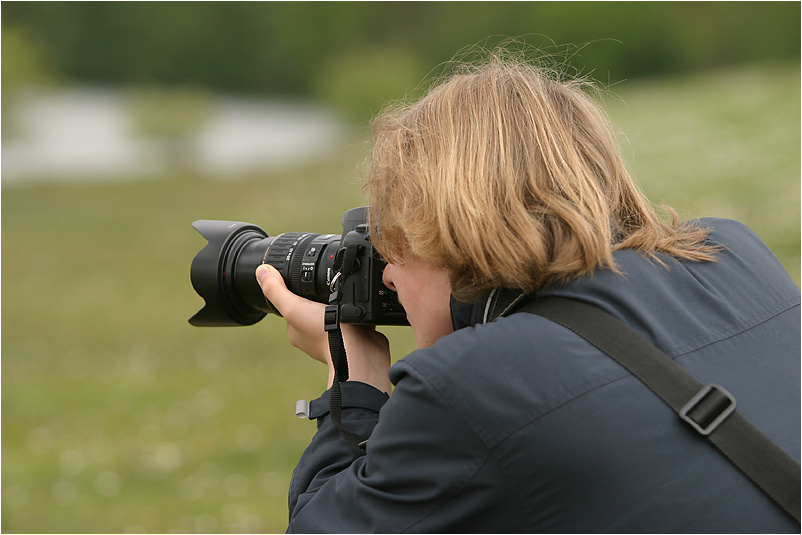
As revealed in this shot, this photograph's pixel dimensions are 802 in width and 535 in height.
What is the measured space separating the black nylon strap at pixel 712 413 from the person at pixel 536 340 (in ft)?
0.05

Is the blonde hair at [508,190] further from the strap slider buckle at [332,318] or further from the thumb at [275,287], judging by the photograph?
the thumb at [275,287]

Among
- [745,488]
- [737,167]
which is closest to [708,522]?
[745,488]

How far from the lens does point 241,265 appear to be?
2.16 metres

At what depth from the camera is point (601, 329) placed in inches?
47.9

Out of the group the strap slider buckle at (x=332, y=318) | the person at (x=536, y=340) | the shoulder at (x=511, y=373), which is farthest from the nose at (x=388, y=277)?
the shoulder at (x=511, y=373)

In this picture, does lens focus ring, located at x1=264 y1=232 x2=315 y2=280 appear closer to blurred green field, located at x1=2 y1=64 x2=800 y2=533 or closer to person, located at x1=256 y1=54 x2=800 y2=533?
blurred green field, located at x1=2 y1=64 x2=800 y2=533

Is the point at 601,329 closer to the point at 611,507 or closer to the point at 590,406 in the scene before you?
the point at 590,406

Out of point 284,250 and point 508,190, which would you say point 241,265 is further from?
point 508,190

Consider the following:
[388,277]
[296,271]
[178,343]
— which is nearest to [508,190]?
[388,277]

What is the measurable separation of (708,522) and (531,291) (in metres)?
0.40

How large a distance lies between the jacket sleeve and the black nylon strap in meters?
0.22

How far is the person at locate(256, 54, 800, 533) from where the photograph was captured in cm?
117

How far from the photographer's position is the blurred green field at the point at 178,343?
4.30 m

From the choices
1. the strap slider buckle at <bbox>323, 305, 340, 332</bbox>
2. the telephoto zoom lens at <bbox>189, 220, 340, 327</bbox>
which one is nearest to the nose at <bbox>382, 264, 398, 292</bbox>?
the strap slider buckle at <bbox>323, 305, 340, 332</bbox>
